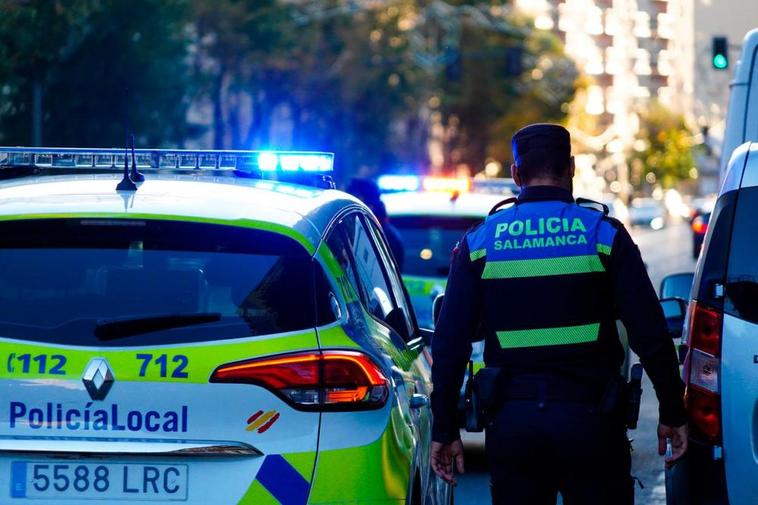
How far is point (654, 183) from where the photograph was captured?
165 metres

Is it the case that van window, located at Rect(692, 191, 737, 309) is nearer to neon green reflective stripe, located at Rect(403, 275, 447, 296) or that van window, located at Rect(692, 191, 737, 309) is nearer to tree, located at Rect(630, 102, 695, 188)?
neon green reflective stripe, located at Rect(403, 275, 447, 296)

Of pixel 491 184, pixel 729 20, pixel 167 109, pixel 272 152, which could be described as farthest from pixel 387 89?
pixel 729 20

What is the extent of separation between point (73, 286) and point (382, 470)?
0.94 metres

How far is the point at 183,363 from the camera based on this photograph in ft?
14.9

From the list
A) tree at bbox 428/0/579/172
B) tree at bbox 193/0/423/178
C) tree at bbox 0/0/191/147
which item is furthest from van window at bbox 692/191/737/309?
tree at bbox 428/0/579/172

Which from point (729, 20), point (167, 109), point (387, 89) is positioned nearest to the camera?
point (167, 109)

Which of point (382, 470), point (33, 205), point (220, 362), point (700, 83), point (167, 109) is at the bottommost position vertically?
point (382, 470)

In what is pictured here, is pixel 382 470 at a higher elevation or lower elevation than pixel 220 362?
lower

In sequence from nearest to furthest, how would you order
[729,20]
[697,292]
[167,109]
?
[697,292]
[167,109]
[729,20]

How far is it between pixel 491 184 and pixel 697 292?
11506 millimetres

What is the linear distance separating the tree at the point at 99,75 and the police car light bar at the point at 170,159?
21802 millimetres

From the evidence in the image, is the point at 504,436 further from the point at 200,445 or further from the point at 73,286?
the point at 73,286

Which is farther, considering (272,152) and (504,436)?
(272,152)

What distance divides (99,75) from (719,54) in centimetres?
1257
